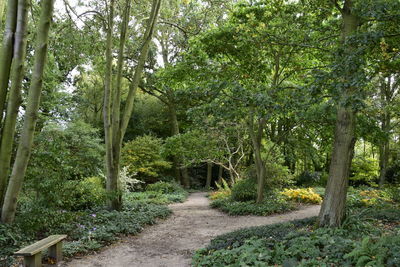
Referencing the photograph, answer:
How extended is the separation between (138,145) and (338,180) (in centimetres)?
1364

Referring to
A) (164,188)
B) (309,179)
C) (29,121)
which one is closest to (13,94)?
(29,121)

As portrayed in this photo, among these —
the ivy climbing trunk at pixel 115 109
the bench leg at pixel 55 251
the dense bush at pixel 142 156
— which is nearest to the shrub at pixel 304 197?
the ivy climbing trunk at pixel 115 109

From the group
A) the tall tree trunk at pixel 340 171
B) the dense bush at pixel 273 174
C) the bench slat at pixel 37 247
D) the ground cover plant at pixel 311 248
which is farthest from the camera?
the dense bush at pixel 273 174

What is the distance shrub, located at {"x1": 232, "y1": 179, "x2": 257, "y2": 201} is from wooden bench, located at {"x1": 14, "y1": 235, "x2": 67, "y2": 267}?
7682mm

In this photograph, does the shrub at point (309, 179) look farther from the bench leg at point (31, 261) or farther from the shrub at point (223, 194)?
the bench leg at point (31, 261)

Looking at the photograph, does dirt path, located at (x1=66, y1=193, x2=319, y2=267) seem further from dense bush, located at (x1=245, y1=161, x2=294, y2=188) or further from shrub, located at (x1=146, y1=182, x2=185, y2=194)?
shrub, located at (x1=146, y1=182, x2=185, y2=194)

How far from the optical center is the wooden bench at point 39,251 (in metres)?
4.05

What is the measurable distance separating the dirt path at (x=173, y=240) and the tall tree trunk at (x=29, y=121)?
1.76 meters

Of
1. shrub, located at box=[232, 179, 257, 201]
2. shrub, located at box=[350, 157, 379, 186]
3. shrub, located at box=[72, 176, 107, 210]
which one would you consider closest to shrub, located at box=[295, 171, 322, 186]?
shrub, located at box=[350, 157, 379, 186]

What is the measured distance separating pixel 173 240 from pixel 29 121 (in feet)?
12.7

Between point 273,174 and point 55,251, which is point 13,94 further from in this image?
point 273,174

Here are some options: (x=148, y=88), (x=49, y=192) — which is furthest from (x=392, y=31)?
(x=148, y=88)

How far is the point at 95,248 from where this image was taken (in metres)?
5.65

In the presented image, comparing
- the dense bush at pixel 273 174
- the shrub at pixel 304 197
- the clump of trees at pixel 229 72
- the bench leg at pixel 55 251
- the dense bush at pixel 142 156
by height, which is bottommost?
the shrub at pixel 304 197
